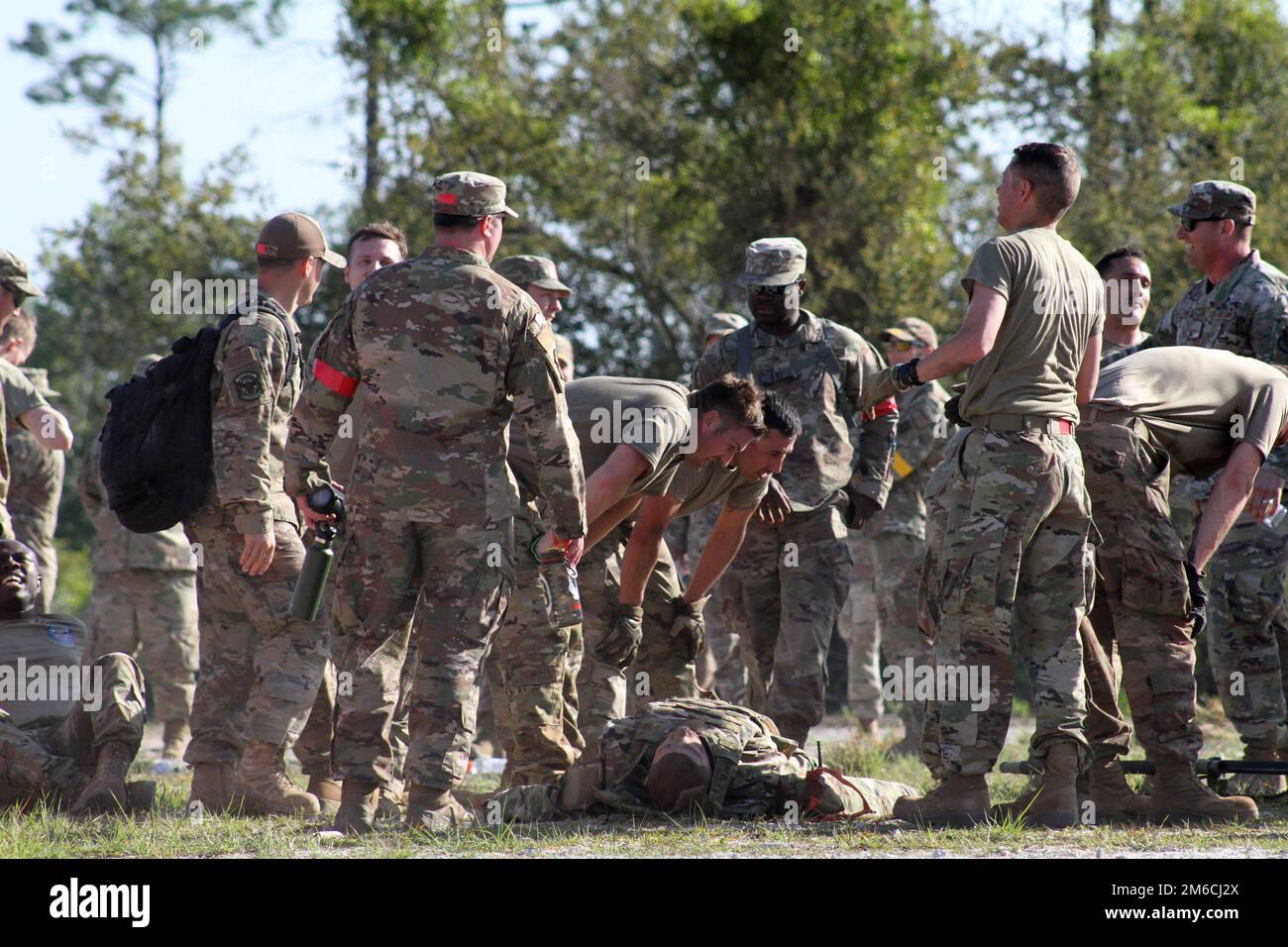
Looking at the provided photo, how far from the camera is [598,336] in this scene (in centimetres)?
1925

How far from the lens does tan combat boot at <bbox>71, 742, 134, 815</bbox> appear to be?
242 inches

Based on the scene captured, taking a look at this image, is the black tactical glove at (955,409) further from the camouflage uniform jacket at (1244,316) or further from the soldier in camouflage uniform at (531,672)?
the camouflage uniform jacket at (1244,316)

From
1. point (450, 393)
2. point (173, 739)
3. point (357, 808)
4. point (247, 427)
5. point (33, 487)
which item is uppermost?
point (450, 393)

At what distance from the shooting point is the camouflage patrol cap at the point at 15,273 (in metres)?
7.65

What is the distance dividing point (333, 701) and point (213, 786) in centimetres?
66

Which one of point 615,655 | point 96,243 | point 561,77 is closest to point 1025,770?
point 615,655

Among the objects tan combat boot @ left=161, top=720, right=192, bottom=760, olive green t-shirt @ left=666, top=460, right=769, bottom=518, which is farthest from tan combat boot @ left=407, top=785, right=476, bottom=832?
tan combat boot @ left=161, top=720, right=192, bottom=760

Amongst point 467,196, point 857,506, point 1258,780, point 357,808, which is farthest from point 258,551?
point 1258,780

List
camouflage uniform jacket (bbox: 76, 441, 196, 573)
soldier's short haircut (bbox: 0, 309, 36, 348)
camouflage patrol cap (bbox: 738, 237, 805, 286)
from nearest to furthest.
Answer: camouflage patrol cap (bbox: 738, 237, 805, 286)
soldier's short haircut (bbox: 0, 309, 36, 348)
camouflage uniform jacket (bbox: 76, 441, 196, 573)

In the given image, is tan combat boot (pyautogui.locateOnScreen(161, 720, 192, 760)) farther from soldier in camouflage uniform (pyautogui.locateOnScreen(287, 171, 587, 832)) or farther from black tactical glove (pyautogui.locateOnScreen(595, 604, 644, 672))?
soldier in camouflage uniform (pyautogui.locateOnScreen(287, 171, 587, 832))

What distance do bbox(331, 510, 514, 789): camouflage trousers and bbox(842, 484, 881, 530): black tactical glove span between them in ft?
9.62

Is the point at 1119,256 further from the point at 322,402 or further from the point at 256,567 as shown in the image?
the point at 256,567

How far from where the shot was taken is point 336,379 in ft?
18.8

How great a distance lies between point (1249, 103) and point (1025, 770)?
17.3 meters
